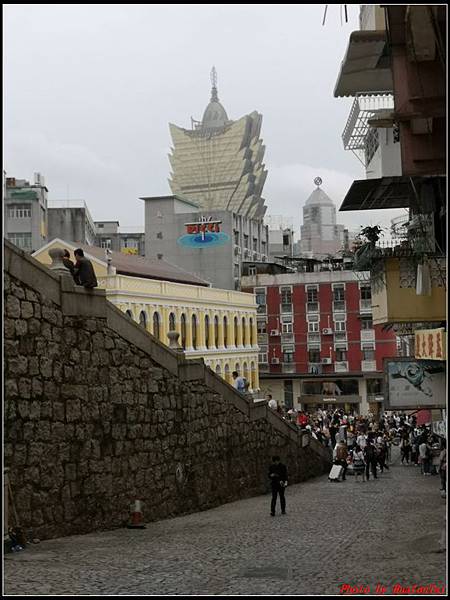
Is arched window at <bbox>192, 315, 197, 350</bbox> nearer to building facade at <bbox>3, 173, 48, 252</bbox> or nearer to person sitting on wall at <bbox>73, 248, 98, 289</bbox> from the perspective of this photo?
building facade at <bbox>3, 173, 48, 252</bbox>

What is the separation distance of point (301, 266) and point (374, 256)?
52634 mm

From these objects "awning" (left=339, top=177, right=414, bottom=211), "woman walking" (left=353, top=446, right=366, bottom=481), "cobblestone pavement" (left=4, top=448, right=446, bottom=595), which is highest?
"awning" (left=339, top=177, right=414, bottom=211)

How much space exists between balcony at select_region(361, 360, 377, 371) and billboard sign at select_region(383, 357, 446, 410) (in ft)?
139

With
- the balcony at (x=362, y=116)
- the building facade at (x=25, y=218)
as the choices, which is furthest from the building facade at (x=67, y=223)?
the balcony at (x=362, y=116)

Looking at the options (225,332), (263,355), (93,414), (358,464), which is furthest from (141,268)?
(93,414)

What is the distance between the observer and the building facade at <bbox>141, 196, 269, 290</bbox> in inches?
2709

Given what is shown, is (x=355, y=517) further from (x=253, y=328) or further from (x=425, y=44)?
(x=253, y=328)

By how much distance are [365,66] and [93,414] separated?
25.8ft

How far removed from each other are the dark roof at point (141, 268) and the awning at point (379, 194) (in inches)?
1020

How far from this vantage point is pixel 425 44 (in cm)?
1032

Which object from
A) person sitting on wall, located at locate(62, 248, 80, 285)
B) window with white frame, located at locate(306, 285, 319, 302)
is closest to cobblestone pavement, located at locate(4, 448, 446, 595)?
person sitting on wall, located at locate(62, 248, 80, 285)

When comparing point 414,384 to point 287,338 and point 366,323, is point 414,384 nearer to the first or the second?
point 366,323

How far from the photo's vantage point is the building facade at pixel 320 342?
209 feet

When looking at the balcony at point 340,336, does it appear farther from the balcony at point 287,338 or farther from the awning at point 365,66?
the awning at point 365,66
